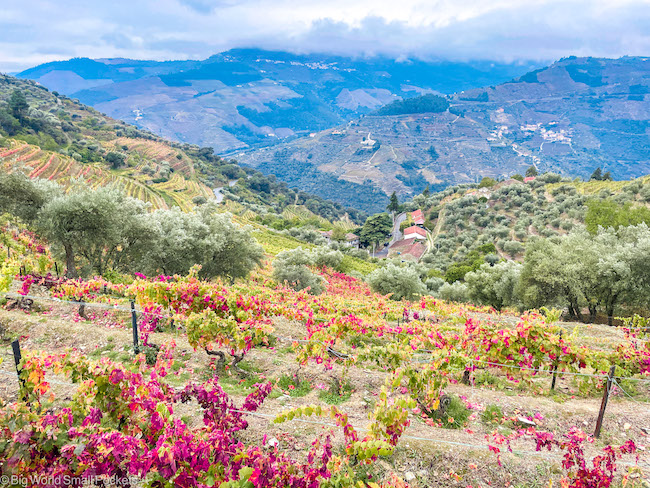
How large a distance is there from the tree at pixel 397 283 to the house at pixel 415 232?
207 ft

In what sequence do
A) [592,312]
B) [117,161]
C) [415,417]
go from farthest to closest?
[117,161] → [592,312] → [415,417]

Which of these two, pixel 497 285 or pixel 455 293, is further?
pixel 455 293

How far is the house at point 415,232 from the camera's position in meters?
93.0

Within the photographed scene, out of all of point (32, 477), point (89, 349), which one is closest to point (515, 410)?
point (32, 477)

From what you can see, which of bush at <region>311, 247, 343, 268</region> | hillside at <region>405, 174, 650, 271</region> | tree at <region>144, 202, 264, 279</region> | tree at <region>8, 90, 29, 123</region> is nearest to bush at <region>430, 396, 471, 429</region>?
tree at <region>144, 202, 264, 279</region>

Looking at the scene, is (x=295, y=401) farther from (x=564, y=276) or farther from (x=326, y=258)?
(x=326, y=258)

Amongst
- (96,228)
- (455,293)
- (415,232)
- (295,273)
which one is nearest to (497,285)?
(455,293)

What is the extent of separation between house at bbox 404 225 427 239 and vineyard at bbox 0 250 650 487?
80.4 meters

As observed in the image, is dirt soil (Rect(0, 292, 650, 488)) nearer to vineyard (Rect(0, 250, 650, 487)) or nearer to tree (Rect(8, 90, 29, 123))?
vineyard (Rect(0, 250, 650, 487))

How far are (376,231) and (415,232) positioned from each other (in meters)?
11.9

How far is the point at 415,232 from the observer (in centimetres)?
9512

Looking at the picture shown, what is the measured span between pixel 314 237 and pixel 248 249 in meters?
52.6

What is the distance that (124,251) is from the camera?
20.6 metres

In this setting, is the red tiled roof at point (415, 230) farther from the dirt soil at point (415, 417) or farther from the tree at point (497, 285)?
the dirt soil at point (415, 417)
